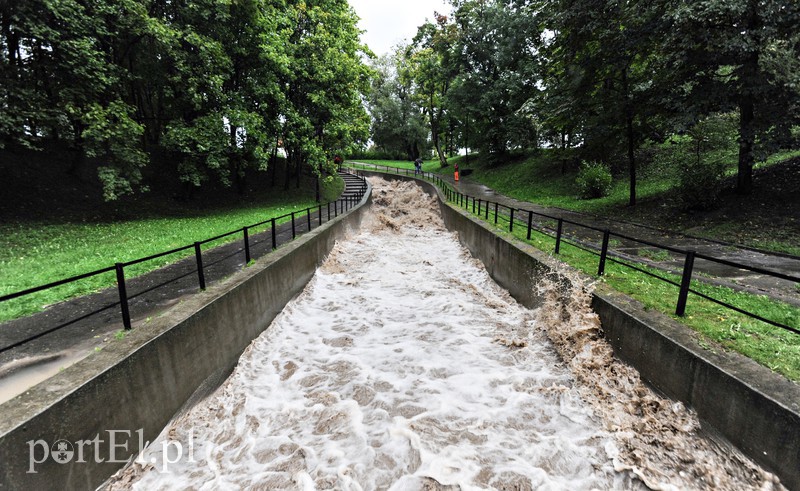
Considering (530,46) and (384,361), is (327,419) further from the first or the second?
(530,46)

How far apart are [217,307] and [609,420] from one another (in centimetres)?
546

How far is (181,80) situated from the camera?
15344 mm

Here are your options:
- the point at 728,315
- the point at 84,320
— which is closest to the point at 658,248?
the point at 728,315

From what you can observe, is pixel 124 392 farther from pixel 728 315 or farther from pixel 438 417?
pixel 728 315

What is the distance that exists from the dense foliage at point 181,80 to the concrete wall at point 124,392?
10.8 metres

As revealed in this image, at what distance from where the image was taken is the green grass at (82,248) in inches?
249

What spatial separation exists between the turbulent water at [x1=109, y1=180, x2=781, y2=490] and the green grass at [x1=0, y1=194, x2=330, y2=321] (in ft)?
11.2

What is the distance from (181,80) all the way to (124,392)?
1624 centimetres

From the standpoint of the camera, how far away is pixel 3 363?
3.99 m

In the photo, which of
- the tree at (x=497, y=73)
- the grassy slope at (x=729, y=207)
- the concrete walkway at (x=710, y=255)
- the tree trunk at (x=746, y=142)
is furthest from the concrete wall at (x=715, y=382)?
the tree at (x=497, y=73)

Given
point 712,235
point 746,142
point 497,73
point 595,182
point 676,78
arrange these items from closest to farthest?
point 712,235 < point 746,142 < point 676,78 < point 595,182 < point 497,73

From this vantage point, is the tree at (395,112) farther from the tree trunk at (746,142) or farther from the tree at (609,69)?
the tree trunk at (746,142)

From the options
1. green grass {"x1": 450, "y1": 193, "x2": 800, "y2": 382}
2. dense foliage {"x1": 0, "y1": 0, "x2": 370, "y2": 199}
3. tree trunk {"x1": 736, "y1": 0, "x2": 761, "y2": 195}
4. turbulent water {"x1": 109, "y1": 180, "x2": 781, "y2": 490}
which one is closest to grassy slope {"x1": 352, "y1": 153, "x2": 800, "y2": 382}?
green grass {"x1": 450, "y1": 193, "x2": 800, "y2": 382}

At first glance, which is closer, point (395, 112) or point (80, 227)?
point (80, 227)
